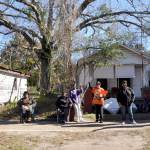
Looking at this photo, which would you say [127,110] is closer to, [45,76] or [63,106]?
[63,106]

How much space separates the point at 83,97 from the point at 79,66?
12137 mm

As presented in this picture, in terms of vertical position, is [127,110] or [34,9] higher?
[34,9]

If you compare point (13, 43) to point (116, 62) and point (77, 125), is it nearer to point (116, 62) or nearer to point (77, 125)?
point (116, 62)

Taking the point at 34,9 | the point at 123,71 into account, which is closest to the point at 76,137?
the point at 34,9

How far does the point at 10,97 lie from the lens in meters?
32.6

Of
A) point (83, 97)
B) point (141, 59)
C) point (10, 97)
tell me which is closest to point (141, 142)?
point (83, 97)

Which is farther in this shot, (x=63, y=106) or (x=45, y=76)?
(x=45, y=76)

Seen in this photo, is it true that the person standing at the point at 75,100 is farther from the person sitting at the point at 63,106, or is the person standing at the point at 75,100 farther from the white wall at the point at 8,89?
the white wall at the point at 8,89

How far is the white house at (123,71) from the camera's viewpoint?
3879cm

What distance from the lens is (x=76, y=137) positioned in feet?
53.2

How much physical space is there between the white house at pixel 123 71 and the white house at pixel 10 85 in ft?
17.5

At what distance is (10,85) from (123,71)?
10.0 metres

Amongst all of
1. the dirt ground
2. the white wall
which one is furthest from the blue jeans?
the white wall

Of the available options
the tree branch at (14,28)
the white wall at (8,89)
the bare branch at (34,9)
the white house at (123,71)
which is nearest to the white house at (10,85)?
the white wall at (8,89)
